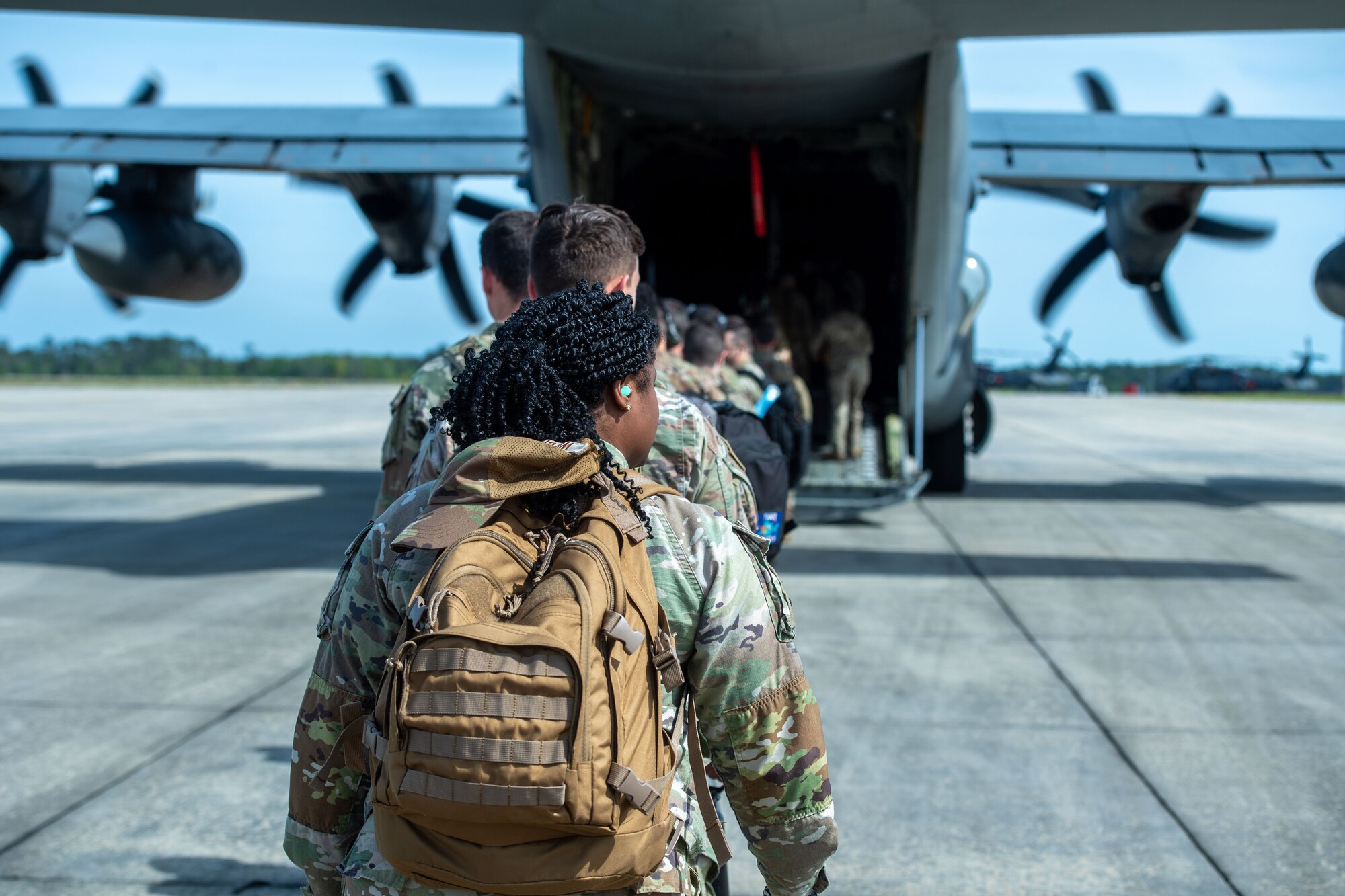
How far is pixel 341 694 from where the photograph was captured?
5.16 ft

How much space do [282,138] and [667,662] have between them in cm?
1027

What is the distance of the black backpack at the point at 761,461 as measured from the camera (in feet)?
10.5

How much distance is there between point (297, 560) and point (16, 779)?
3889 millimetres

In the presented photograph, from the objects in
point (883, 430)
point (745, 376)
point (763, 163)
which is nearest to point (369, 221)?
point (763, 163)

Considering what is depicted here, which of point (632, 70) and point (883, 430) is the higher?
point (632, 70)

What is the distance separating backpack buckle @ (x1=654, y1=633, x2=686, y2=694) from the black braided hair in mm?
179

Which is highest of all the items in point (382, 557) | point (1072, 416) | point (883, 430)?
point (382, 557)

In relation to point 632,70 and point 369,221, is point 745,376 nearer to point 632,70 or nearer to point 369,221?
point 632,70

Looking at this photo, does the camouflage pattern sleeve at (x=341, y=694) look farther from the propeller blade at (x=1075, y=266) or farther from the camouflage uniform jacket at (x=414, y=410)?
the propeller blade at (x=1075, y=266)

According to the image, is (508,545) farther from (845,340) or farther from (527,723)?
(845,340)

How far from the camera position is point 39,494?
10.8 meters

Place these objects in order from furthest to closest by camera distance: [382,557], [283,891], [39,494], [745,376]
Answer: [39,494]
[745,376]
[283,891]
[382,557]

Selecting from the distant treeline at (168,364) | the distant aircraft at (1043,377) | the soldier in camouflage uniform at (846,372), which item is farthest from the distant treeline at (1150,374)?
the soldier in camouflage uniform at (846,372)

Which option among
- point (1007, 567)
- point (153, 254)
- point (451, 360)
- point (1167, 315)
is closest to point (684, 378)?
point (451, 360)
